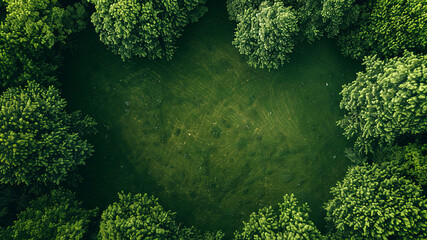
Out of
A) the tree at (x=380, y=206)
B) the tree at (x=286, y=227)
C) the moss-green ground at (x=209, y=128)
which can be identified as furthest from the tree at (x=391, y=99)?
the tree at (x=286, y=227)

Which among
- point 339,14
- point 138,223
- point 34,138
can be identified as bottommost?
point 138,223

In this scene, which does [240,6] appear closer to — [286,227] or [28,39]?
[28,39]

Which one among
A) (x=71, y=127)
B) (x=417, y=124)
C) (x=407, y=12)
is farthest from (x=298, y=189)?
(x=71, y=127)

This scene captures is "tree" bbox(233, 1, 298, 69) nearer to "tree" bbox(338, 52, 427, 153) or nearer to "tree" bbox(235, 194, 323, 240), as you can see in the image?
"tree" bbox(338, 52, 427, 153)

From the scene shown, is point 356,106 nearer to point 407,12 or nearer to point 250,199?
point 407,12

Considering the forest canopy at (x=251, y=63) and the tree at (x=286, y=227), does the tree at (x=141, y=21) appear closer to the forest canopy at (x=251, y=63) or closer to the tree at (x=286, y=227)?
the forest canopy at (x=251, y=63)

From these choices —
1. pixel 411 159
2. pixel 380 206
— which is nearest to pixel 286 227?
pixel 380 206
